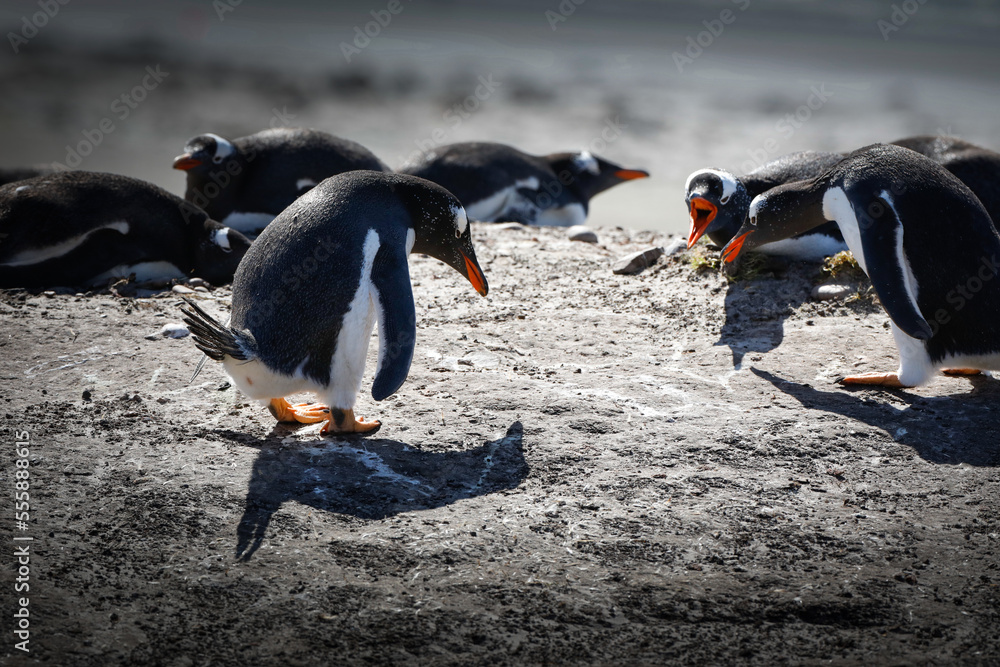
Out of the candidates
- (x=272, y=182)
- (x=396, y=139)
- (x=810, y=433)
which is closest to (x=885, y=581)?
(x=810, y=433)

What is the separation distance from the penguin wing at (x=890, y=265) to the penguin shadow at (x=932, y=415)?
1.04 ft

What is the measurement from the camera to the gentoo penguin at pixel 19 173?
612 cm

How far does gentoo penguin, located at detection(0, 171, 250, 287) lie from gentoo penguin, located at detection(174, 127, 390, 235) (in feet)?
3.36

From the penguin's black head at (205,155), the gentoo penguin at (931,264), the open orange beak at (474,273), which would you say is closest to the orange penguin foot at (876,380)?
the gentoo penguin at (931,264)

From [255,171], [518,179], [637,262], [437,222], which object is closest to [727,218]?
[637,262]

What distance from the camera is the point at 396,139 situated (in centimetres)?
1146

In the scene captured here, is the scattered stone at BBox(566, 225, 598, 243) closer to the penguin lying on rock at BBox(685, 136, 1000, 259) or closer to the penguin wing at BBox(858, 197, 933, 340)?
the penguin lying on rock at BBox(685, 136, 1000, 259)

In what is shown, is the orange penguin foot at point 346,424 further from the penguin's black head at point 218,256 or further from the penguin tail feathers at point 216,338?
the penguin's black head at point 218,256

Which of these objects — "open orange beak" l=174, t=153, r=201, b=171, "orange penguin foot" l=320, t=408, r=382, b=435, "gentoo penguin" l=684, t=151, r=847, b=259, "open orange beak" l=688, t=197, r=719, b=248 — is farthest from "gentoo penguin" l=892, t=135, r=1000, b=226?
"open orange beak" l=174, t=153, r=201, b=171

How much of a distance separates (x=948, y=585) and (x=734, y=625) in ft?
2.20

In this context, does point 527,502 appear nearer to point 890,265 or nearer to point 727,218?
point 890,265

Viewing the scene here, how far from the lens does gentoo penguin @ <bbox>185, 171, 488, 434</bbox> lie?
3.19 m

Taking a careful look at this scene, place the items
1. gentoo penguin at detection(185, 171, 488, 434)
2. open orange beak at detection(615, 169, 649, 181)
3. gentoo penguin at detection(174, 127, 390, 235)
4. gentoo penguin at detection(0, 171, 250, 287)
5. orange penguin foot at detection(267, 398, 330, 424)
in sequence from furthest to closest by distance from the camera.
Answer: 1. open orange beak at detection(615, 169, 649, 181)
2. gentoo penguin at detection(174, 127, 390, 235)
3. gentoo penguin at detection(0, 171, 250, 287)
4. orange penguin foot at detection(267, 398, 330, 424)
5. gentoo penguin at detection(185, 171, 488, 434)

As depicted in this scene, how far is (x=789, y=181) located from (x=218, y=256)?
11.0 feet
